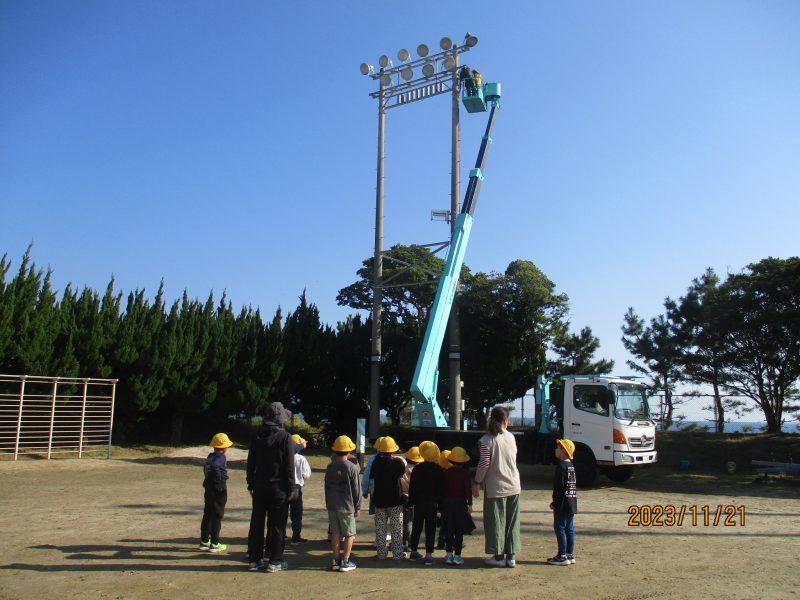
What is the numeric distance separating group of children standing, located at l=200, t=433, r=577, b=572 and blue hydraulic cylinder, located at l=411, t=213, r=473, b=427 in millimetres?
10509

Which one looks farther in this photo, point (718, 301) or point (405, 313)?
point (405, 313)

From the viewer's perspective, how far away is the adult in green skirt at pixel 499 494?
7.63m

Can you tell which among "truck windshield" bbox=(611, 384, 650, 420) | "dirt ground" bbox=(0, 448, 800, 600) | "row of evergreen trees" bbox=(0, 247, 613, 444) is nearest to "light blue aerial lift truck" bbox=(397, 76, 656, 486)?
"truck windshield" bbox=(611, 384, 650, 420)

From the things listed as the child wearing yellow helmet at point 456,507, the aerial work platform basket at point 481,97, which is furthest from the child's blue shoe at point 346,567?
the aerial work platform basket at point 481,97

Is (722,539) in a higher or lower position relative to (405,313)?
lower

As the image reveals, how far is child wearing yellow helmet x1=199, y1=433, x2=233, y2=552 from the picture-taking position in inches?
321

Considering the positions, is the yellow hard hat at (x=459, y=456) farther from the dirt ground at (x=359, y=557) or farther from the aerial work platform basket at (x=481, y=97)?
the aerial work platform basket at (x=481, y=97)

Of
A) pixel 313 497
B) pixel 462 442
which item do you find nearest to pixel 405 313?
pixel 462 442

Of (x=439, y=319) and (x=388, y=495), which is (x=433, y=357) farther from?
(x=388, y=495)

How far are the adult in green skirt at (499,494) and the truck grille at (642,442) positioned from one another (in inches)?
339

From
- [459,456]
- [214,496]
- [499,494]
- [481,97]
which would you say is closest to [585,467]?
[459,456]

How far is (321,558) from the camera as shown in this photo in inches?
319

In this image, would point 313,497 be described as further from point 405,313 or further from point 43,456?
point 405,313

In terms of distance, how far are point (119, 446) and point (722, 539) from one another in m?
21.0
